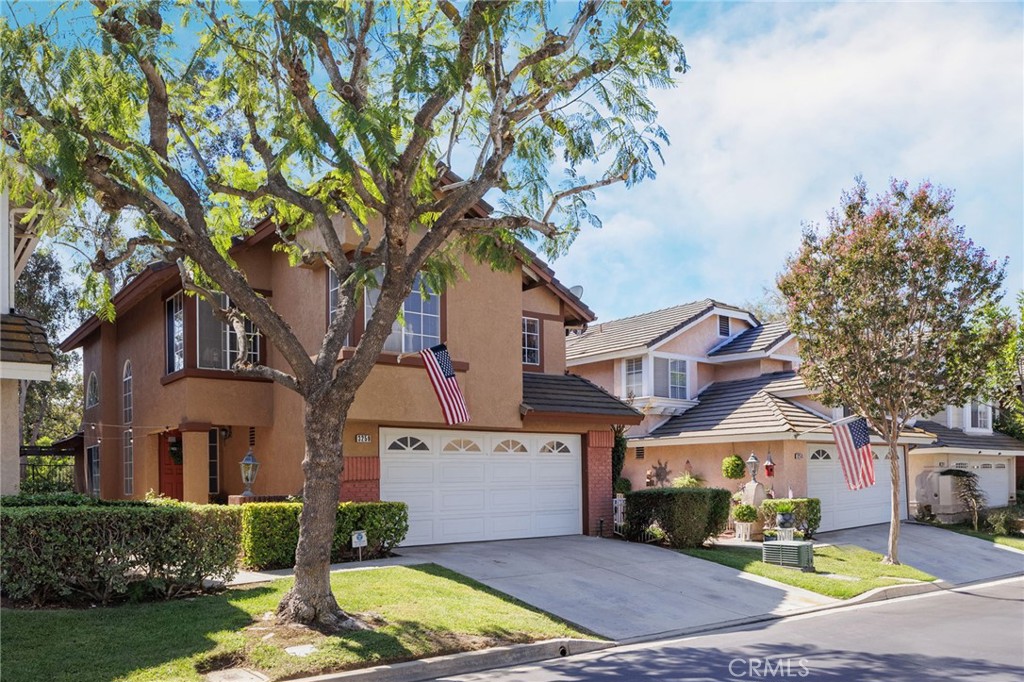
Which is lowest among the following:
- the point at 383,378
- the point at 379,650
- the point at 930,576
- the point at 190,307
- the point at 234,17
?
the point at 930,576

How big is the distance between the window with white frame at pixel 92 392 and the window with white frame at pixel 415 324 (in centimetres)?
1069

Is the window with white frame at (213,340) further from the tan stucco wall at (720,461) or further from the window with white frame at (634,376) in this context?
the tan stucco wall at (720,461)

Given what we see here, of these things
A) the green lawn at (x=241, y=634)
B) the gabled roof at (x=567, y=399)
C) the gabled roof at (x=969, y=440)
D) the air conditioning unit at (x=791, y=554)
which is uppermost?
the gabled roof at (x=567, y=399)

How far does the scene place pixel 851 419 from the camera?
18109mm

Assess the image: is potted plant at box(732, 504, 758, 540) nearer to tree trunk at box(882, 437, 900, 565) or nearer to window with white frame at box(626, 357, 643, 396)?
tree trunk at box(882, 437, 900, 565)

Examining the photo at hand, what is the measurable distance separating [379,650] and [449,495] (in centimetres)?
813

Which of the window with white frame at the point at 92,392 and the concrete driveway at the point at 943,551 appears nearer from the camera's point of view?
the concrete driveway at the point at 943,551

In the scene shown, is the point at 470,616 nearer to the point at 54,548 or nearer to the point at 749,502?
the point at 54,548

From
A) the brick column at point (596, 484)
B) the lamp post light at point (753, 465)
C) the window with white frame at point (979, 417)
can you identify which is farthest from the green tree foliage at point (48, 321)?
the window with white frame at point (979, 417)

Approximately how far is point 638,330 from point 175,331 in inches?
605

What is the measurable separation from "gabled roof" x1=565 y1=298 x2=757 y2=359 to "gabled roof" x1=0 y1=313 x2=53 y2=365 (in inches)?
689

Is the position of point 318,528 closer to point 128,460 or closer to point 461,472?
point 461,472

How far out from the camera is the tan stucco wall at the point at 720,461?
2312 cm

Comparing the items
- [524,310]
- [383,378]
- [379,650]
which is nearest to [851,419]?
[524,310]
